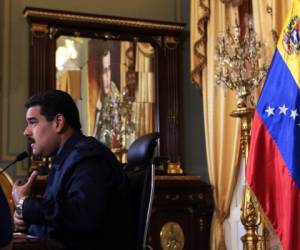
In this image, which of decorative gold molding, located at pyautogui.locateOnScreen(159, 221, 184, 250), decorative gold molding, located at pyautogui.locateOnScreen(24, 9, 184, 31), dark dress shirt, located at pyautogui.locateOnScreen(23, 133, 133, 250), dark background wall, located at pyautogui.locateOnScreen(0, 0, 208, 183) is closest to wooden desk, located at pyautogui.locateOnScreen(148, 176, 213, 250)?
decorative gold molding, located at pyautogui.locateOnScreen(159, 221, 184, 250)

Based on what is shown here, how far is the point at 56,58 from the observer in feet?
14.7

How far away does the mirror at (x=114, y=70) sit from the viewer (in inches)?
175

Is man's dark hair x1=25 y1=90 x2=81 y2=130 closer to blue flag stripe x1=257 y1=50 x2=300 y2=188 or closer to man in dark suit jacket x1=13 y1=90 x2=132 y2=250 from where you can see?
man in dark suit jacket x1=13 y1=90 x2=132 y2=250

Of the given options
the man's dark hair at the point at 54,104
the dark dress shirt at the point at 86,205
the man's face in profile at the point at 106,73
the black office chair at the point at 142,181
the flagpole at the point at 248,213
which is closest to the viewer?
the dark dress shirt at the point at 86,205

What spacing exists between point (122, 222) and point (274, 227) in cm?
112

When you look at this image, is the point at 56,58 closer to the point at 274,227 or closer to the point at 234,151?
the point at 234,151

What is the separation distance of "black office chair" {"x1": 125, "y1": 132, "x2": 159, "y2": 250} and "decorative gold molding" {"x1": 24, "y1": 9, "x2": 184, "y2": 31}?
2.55 m

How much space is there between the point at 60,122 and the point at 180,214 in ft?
7.79

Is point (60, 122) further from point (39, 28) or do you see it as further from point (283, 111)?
point (39, 28)

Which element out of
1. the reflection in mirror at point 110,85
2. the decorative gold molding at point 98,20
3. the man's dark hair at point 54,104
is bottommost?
the man's dark hair at point 54,104

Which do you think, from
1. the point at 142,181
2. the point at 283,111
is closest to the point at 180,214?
the point at 283,111

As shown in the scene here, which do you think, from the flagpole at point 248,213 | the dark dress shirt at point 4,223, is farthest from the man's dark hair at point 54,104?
the flagpole at point 248,213

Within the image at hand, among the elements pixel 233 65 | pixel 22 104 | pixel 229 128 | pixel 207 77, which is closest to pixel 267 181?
pixel 233 65

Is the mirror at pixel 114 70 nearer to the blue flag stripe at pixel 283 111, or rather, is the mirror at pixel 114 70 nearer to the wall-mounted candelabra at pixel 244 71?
the wall-mounted candelabra at pixel 244 71
